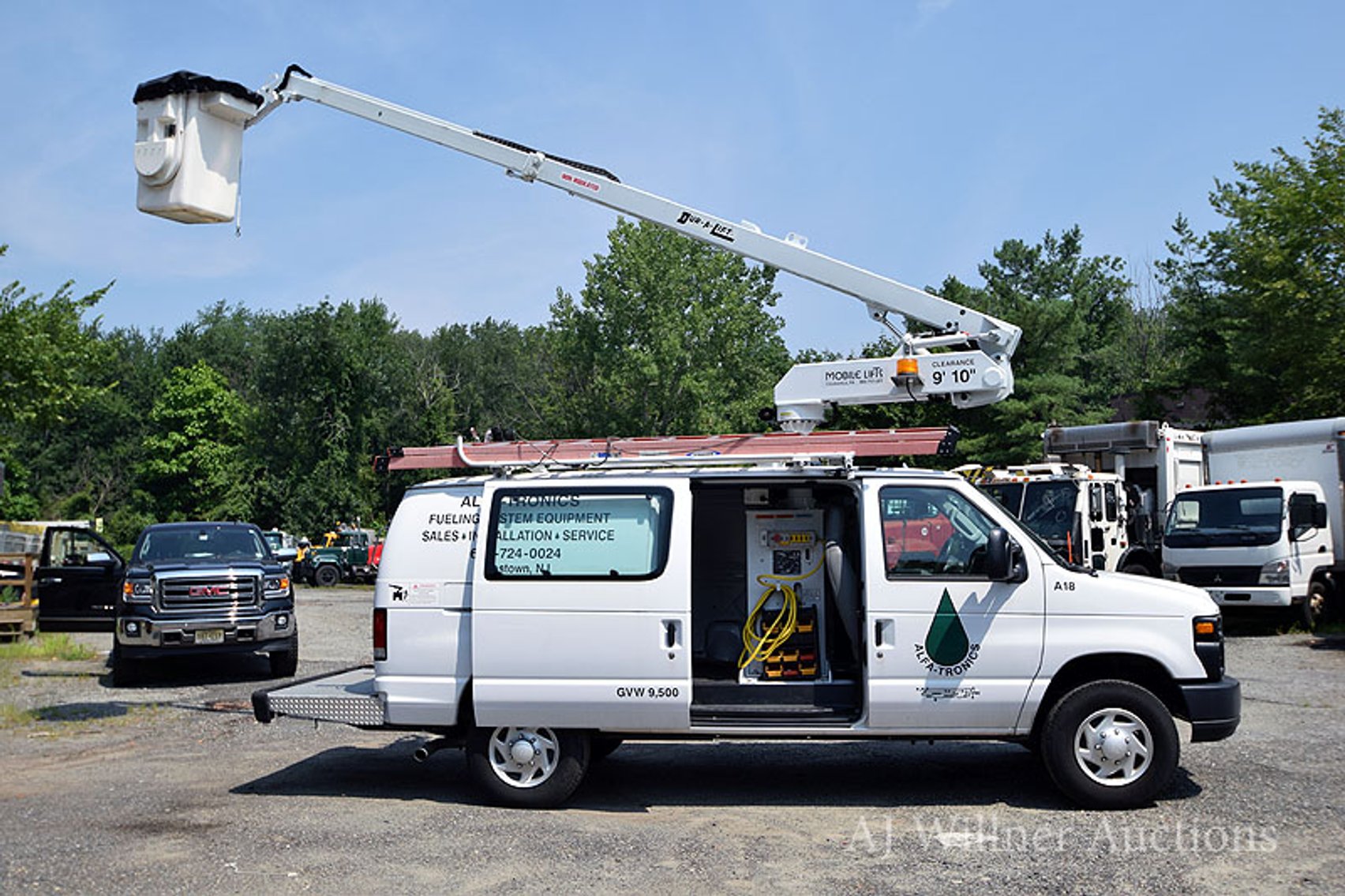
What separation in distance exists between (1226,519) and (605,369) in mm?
38370

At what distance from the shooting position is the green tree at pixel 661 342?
5316 cm

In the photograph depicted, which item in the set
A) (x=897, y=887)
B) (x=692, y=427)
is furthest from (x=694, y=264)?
(x=897, y=887)

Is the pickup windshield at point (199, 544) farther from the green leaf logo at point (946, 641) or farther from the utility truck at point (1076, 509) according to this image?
the utility truck at point (1076, 509)

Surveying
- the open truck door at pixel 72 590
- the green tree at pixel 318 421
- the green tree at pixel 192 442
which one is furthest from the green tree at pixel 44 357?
the green tree at pixel 192 442

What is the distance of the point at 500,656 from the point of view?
7727mm

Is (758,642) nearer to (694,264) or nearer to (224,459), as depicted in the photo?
(694,264)

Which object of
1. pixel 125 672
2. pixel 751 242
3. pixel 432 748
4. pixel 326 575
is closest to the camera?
pixel 432 748

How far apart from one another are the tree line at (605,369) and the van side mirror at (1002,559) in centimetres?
1213

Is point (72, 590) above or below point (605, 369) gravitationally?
below

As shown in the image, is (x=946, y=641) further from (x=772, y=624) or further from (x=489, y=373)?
(x=489, y=373)

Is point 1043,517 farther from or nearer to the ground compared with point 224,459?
nearer to the ground

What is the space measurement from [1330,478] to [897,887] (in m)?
15.7

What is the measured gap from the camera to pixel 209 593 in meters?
13.5

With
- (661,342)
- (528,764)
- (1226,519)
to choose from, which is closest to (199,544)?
(528,764)
